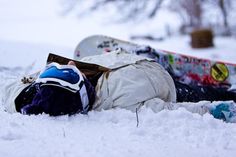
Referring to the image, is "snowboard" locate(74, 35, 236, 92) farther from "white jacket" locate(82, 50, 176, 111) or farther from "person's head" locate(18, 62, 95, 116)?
"person's head" locate(18, 62, 95, 116)

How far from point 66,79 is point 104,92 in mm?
348

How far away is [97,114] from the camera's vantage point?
8.36ft

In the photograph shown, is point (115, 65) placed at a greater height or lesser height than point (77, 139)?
greater

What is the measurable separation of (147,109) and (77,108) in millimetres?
457

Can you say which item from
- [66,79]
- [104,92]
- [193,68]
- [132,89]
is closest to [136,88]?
[132,89]

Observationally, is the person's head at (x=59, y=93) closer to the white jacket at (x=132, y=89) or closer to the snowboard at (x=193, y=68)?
the white jacket at (x=132, y=89)

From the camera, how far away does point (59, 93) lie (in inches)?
96.5

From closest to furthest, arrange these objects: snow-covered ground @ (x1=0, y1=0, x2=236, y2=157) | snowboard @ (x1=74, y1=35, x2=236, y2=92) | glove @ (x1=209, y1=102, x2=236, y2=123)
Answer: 1. snow-covered ground @ (x1=0, y1=0, x2=236, y2=157)
2. glove @ (x1=209, y1=102, x2=236, y2=123)
3. snowboard @ (x1=74, y1=35, x2=236, y2=92)

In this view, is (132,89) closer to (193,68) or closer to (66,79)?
(66,79)

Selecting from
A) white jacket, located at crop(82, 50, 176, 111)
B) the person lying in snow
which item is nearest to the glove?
the person lying in snow

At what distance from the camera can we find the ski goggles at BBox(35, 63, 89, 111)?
246 centimetres

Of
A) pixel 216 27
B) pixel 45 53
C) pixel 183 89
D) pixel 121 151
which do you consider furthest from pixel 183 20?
pixel 121 151

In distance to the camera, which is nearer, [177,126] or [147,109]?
[177,126]

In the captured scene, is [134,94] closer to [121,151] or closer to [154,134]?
[154,134]
